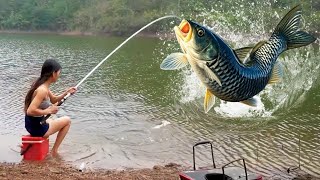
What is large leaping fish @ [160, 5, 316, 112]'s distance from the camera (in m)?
2.32

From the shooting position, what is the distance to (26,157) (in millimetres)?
6898

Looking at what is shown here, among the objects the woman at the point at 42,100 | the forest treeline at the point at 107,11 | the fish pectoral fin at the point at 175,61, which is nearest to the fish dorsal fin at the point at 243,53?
the fish pectoral fin at the point at 175,61

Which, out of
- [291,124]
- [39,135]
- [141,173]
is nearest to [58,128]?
[39,135]

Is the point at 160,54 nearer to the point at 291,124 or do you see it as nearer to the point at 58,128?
the point at 291,124

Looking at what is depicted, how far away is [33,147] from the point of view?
6.74 metres

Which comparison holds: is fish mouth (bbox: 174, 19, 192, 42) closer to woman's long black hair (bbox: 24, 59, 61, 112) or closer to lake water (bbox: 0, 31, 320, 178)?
woman's long black hair (bbox: 24, 59, 61, 112)

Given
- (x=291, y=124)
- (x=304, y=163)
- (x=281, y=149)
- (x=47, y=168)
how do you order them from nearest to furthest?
(x=47, y=168) → (x=304, y=163) → (x=281, y=149) → (x=291, y=124)

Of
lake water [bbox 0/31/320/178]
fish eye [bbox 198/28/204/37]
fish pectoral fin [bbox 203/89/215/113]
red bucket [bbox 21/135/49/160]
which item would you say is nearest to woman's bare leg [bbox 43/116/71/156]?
red bucket [bbox 21/135/49/160]

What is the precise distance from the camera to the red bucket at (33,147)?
667 centimetres

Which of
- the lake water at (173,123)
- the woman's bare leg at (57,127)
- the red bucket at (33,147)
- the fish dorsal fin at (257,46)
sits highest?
the fish dorsal fin at (257,46)

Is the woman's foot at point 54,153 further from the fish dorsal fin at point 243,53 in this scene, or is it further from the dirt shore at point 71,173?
the fish dorsal fin at point 243,53

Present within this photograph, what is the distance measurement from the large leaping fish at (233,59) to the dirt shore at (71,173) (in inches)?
154

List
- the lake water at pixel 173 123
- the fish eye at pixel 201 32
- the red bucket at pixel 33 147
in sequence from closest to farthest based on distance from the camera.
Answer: the fish eye at pixel 201 32, the red bucket at pixel 33 147, the lake water at pixel 173 123

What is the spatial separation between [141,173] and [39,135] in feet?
5.35
